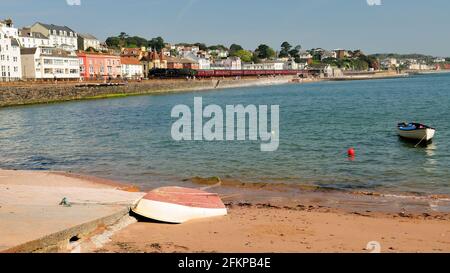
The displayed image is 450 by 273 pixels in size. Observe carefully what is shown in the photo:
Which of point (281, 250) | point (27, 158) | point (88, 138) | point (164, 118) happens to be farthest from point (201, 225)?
point (164, 118)

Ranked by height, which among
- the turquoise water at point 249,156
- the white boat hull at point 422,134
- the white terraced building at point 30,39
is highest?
the white terraced building at point 30,39

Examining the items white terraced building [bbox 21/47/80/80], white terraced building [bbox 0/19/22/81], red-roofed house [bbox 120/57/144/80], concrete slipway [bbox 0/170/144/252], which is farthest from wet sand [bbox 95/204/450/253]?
red-roofed house [bbox 120/57/144/80]

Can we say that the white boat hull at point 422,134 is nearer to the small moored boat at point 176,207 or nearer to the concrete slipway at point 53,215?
the small moored boat at point 176,207

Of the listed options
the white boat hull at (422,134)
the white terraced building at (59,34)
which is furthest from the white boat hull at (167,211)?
the white terraced building at (59,34)

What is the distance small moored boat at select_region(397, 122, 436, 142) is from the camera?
28109 mm

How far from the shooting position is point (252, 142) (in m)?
29.8

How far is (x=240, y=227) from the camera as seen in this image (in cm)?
1188

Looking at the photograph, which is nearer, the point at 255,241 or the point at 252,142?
the point at 255,241

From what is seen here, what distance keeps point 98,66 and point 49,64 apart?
67.1 ft

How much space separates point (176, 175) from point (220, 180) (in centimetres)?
218

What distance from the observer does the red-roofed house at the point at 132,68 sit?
134750 millimetres

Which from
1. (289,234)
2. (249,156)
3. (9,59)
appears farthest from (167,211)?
(9,59)

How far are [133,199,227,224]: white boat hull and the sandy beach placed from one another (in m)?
0.20
